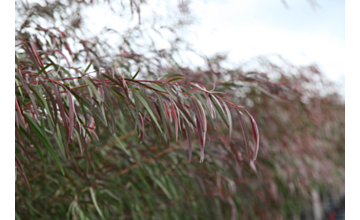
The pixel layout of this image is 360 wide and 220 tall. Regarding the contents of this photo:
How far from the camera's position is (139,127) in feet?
2.28

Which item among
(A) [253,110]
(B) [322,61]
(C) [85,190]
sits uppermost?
(B) [322,61]

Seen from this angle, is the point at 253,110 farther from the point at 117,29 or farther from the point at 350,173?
the point at 350,173

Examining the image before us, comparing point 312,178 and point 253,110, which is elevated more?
point 253,110

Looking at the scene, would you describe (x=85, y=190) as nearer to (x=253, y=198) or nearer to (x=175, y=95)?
(x=175, y=95)

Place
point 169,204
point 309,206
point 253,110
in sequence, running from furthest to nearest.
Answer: point 309,206, point 253,110, point 169,204

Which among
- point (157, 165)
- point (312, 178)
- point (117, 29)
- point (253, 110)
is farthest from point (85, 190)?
point (312, 178)

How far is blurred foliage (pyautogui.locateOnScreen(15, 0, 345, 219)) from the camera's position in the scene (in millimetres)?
714

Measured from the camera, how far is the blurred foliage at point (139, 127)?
0.71 meters

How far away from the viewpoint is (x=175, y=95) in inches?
27.7

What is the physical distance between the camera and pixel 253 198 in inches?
81.0

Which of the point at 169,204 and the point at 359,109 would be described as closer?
the point at 359,109
